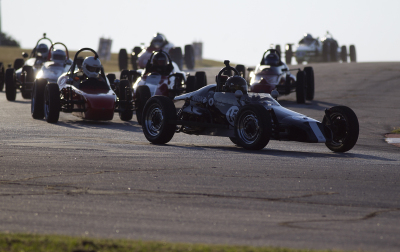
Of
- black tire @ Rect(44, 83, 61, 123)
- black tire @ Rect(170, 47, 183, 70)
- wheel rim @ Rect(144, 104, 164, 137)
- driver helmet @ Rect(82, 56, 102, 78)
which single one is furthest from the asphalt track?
black tire @ Rect(170, 47, 183, 70)

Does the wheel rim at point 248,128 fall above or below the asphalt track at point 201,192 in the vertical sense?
above

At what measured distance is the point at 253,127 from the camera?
1120cm

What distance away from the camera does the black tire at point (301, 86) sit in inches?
980

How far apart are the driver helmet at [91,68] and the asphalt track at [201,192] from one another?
4.86m

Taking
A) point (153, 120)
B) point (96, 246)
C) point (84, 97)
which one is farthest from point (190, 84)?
point (96, 246)

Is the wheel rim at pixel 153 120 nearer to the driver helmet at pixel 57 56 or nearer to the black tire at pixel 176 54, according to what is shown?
the driver helmet at pixel 57 56

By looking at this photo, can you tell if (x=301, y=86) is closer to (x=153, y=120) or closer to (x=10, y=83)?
(x=10, y=83)

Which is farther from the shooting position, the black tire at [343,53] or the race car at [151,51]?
the black tire at [343,53]

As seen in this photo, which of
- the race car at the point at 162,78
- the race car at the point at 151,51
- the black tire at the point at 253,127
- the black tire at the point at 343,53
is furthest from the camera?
the black tire at the point at 343,53

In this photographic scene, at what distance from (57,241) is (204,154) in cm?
610

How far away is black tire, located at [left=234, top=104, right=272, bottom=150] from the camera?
425 inches

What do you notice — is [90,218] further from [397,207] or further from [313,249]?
[397,207]

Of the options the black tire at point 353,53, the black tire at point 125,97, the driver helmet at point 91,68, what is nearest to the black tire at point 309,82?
the black tire at point 125,97

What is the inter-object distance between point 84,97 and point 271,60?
396 inches
